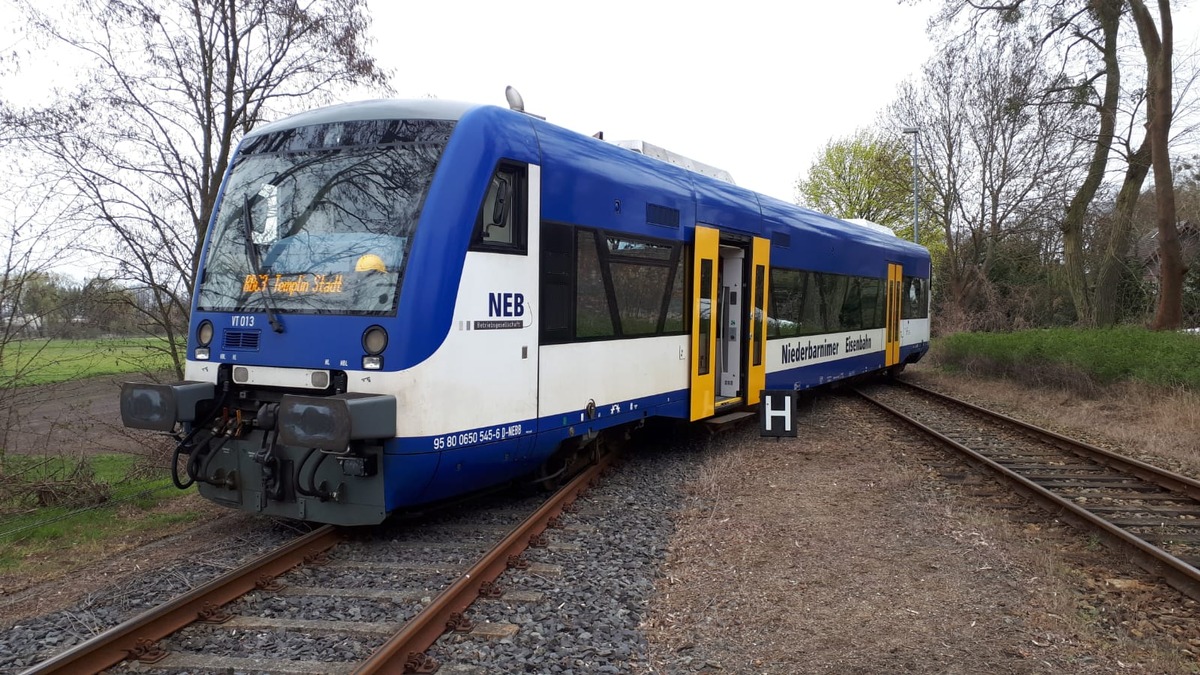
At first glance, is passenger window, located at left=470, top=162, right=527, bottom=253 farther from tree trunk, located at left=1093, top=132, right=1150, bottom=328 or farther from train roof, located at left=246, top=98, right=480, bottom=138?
tree trunk, located at left=1093, top=132, right=1150, bottom=328

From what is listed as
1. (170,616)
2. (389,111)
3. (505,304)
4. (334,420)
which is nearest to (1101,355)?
(505,304)

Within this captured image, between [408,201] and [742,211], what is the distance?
517 cm

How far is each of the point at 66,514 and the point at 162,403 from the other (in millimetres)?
2000

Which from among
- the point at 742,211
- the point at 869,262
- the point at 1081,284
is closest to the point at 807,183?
the point at 1081,284

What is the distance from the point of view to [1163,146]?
50.8 ft

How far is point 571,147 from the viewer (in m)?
6.37

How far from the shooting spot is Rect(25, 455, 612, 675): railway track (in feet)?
11.6

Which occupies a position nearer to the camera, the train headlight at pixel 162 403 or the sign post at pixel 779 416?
the train headlight at pixel 162 403

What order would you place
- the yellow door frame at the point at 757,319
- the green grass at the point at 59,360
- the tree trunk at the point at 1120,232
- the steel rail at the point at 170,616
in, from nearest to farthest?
the steel rail at the point at 170,616
the green grass at the point at 59,360
the yellow door frame at the point at 757,319
the tree trunk at the point at 1120,232

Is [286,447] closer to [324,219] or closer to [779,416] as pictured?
[324,219]

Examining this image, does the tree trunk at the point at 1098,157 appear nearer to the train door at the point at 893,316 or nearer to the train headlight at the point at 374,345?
the train door at the point at 893,316

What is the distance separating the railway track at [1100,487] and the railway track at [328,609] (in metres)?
4.29

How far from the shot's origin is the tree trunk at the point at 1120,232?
58.7 feet

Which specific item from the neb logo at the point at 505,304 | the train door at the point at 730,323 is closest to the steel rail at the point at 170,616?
the neb logo at the point at 505,304
